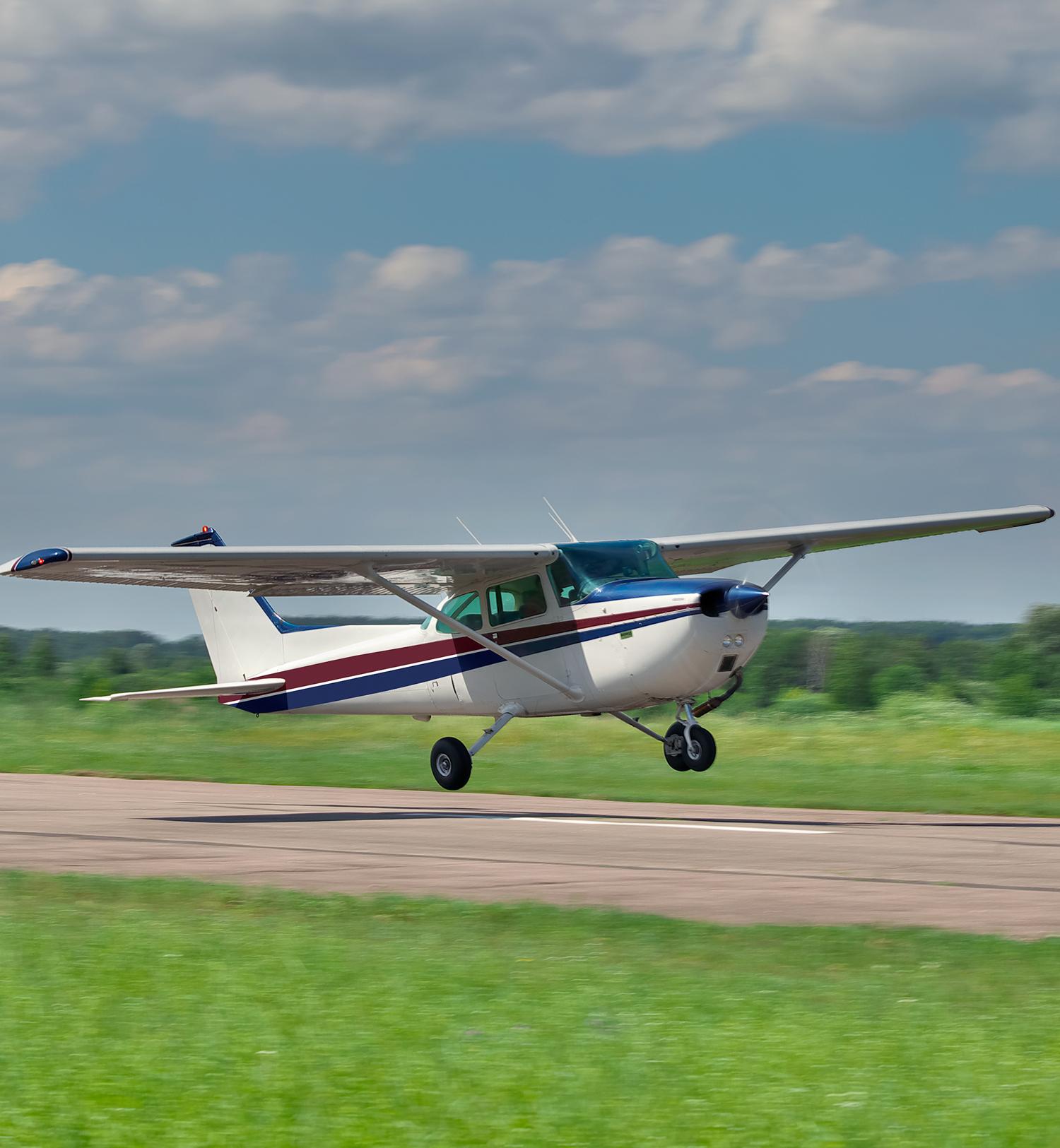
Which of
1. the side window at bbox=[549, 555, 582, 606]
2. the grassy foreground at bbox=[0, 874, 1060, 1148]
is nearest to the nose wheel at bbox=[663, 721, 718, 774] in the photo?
the side window at bbox=[549, 555, 582, 606]

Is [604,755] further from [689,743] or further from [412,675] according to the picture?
[689,743]

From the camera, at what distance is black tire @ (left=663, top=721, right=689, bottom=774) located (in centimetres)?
2012

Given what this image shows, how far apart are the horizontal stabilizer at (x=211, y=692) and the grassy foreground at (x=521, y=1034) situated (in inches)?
530

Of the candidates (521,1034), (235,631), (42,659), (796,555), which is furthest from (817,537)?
(42,659)

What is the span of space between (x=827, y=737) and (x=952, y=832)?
545 inches

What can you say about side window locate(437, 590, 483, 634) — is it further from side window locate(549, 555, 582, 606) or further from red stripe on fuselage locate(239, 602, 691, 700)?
side window locate(549, 555, 582, 606)

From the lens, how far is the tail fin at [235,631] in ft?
78.9

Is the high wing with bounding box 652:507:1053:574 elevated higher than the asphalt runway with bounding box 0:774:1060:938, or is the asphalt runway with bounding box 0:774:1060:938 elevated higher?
the high wing with bounding box 652:507:1053:574

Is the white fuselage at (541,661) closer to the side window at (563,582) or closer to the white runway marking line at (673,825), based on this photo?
the side window at (563,582)

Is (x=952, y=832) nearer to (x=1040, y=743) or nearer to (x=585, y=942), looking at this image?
(x=585, y=942)

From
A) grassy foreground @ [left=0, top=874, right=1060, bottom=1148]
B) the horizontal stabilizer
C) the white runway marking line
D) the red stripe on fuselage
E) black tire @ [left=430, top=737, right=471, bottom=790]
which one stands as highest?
the red stripe on fuselage

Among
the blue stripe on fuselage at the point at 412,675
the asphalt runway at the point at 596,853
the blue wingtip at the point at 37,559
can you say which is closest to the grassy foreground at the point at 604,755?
the blue stripe on fuselage at the point at 412,675

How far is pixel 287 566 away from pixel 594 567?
154 inches

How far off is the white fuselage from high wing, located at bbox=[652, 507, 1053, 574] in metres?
2.92
